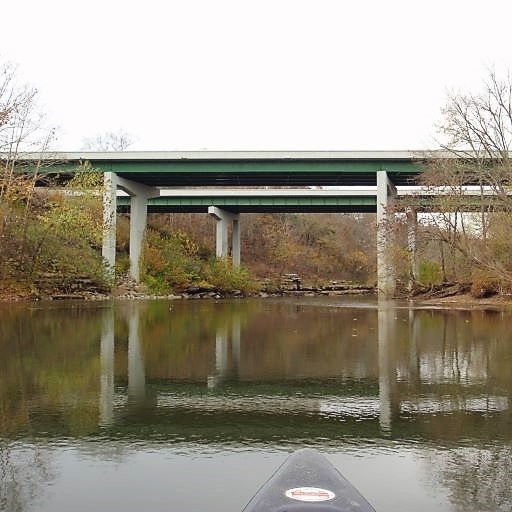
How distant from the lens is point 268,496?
3.19 m

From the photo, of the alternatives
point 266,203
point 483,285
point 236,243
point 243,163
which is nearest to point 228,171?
point 243,163

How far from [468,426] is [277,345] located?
7.13m

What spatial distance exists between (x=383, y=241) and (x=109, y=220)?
17.9m

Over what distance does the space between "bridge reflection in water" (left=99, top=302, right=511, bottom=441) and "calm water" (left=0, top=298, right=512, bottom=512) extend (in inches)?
1.0

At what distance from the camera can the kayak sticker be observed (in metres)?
3.12

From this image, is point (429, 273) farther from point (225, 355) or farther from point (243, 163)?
point (225, 355)

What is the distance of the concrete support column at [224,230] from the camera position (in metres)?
58.4

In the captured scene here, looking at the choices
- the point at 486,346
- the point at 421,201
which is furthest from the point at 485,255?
the point at 486,346

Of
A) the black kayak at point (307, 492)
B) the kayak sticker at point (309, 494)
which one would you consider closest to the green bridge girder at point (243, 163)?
the black kayak at point (307, 492)

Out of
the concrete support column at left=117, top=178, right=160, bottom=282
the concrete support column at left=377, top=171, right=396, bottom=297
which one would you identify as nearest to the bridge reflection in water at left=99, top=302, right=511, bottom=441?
the concrete support column at left=377, top=171, right=396, bottom=297

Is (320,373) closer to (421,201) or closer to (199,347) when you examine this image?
(199,347)

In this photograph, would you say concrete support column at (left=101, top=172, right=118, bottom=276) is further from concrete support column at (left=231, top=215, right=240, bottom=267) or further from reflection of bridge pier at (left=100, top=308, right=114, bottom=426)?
reflection of bridge pier at (left=100, top=308, right=114, bottom=426)

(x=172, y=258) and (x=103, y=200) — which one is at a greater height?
(x=103, y=200)

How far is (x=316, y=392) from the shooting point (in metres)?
7.88
